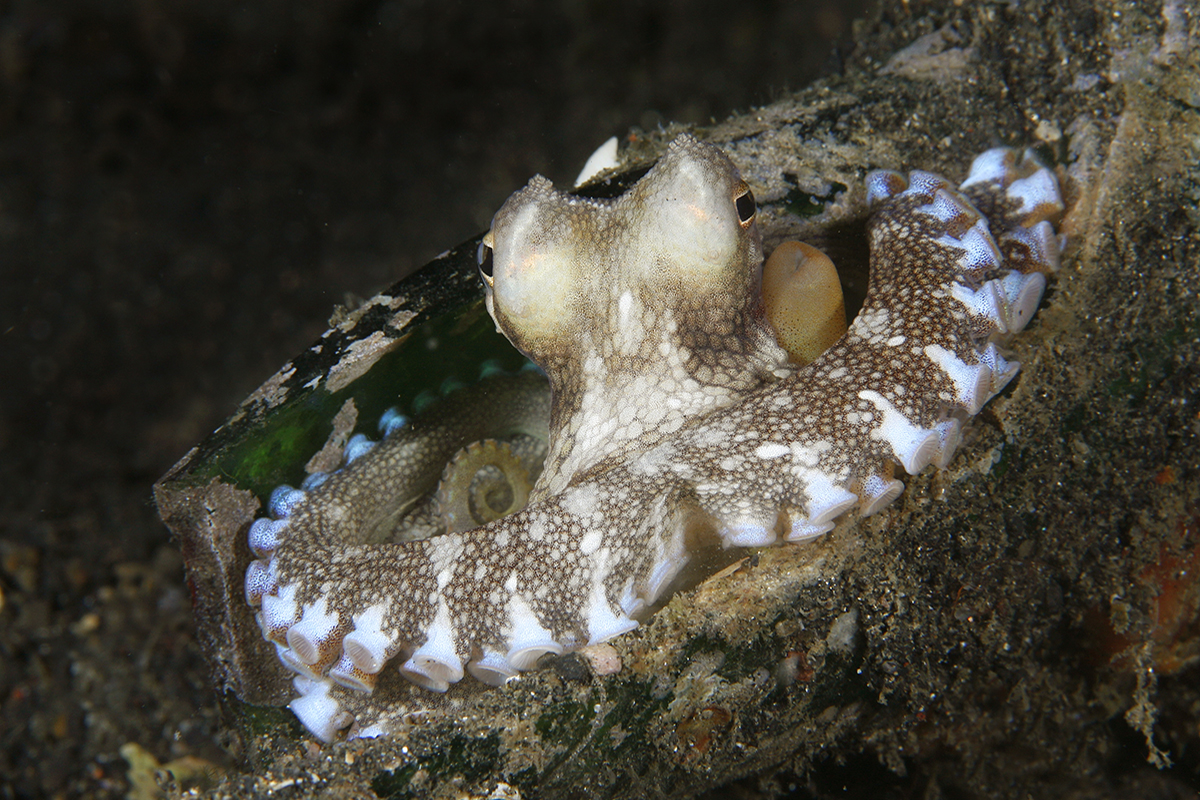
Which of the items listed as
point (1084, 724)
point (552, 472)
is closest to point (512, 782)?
point (552, 472)

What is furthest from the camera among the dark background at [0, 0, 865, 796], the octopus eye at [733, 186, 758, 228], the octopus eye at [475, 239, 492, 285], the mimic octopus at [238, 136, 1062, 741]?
the dark background at [0, 0, 865, 796]

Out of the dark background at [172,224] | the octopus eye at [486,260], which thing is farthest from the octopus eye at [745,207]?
the dark background at [172,224]

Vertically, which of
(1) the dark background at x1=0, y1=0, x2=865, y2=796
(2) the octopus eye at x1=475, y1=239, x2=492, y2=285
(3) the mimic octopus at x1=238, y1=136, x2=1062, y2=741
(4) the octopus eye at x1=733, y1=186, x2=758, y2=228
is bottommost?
(3) the mimic octopus at x1=238, y1=136, x2=1062, y2=741

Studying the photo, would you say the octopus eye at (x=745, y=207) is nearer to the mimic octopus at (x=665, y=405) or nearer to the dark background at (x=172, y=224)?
the mimic octopus at (x=665, y=405)

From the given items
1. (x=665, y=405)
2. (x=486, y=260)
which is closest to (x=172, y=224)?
(x=486, y=260)

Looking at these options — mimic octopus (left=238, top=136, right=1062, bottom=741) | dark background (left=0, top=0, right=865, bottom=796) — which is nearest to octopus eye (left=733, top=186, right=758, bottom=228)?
mimic octopus (left=238, top=136, right=1062, bottom=741)

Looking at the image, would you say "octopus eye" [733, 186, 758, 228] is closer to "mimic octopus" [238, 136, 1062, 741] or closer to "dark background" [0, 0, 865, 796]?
"mimic octopus" [238, 136, 1062, 741]

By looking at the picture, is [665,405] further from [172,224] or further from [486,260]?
[172,224]
